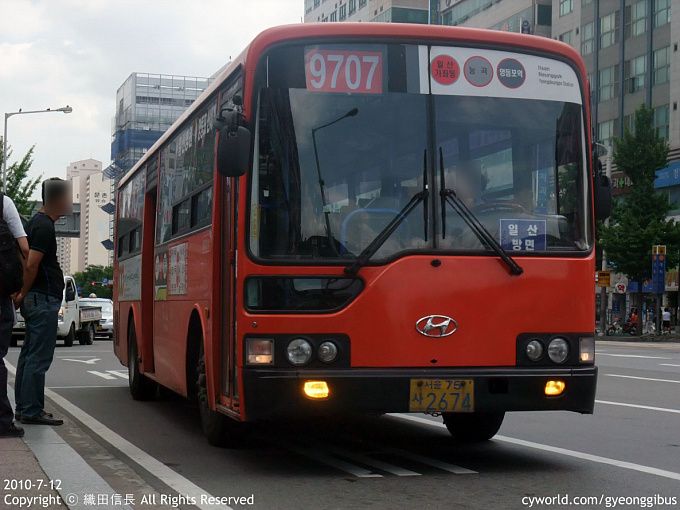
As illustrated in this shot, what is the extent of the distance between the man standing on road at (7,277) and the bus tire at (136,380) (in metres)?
5.16

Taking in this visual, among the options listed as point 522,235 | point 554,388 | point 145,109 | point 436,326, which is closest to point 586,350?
point 554,388

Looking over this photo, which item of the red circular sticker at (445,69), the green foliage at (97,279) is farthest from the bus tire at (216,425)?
the green foliage at (97,279)

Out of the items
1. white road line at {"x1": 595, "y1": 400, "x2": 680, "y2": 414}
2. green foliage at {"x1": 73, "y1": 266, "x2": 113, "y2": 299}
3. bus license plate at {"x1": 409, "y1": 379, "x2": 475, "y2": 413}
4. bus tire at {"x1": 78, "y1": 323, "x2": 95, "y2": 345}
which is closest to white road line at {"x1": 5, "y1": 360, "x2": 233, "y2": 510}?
bus license plate at {"x1": 409, "y1": 379, "x2": 475, "y2": 413}

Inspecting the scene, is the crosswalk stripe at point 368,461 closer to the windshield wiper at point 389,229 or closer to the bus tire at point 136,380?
the windshield wiper at point 389,229

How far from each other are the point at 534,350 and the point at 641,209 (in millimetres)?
45961

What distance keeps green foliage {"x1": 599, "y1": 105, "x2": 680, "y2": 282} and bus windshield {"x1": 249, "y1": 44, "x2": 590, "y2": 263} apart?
147ft

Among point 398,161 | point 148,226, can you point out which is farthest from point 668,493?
point 148,226

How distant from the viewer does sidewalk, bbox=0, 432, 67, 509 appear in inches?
240

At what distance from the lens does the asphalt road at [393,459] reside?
7117 mm

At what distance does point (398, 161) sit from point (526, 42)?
4.37 ft

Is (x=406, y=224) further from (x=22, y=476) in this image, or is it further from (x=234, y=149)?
(x=22, y=476)

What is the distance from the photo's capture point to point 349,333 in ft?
25.0

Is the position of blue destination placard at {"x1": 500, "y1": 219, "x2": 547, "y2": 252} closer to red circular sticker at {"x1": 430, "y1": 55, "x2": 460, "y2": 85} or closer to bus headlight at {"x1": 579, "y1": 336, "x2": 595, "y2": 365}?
bus headlight at {"x1": 579, "y1": 336, "x2": 595, "y2": 365}

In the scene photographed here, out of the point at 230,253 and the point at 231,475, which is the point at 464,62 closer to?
the point at 230,253
